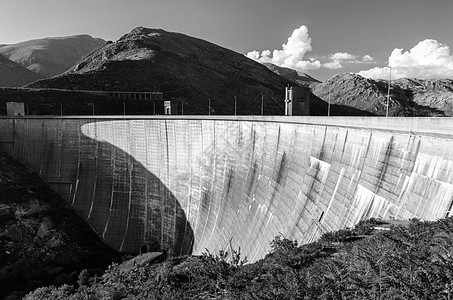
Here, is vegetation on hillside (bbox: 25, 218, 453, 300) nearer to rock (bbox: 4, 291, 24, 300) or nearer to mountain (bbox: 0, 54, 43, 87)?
rock (bbox: 4, 291, 24, 300)

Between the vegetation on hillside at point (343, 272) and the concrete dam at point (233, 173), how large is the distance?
9.19ft

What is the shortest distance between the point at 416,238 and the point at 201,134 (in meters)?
25.5

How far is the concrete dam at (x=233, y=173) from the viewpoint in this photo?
14.6 meters

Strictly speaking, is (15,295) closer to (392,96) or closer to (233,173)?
(233,173)

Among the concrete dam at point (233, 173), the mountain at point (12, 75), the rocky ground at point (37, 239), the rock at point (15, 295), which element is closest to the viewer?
the concrete dam at point (233, 173)

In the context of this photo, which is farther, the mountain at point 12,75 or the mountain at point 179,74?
the mountain at point 12,75

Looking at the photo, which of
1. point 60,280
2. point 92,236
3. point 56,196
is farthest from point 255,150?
point 56,196

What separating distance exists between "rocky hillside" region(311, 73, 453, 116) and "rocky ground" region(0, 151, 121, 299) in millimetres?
109376

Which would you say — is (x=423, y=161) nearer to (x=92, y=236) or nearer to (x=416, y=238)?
(x=416, y=238)

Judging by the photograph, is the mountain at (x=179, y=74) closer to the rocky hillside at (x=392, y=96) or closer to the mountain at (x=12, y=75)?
the rocky hillside at (x=392, y=96)

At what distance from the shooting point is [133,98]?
281 feet

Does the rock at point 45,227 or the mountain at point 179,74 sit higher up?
the mountain at point 179,74

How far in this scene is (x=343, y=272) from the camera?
30.4 ft

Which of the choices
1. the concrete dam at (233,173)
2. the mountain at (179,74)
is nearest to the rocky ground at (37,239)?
the concrete dam at (233,173)
